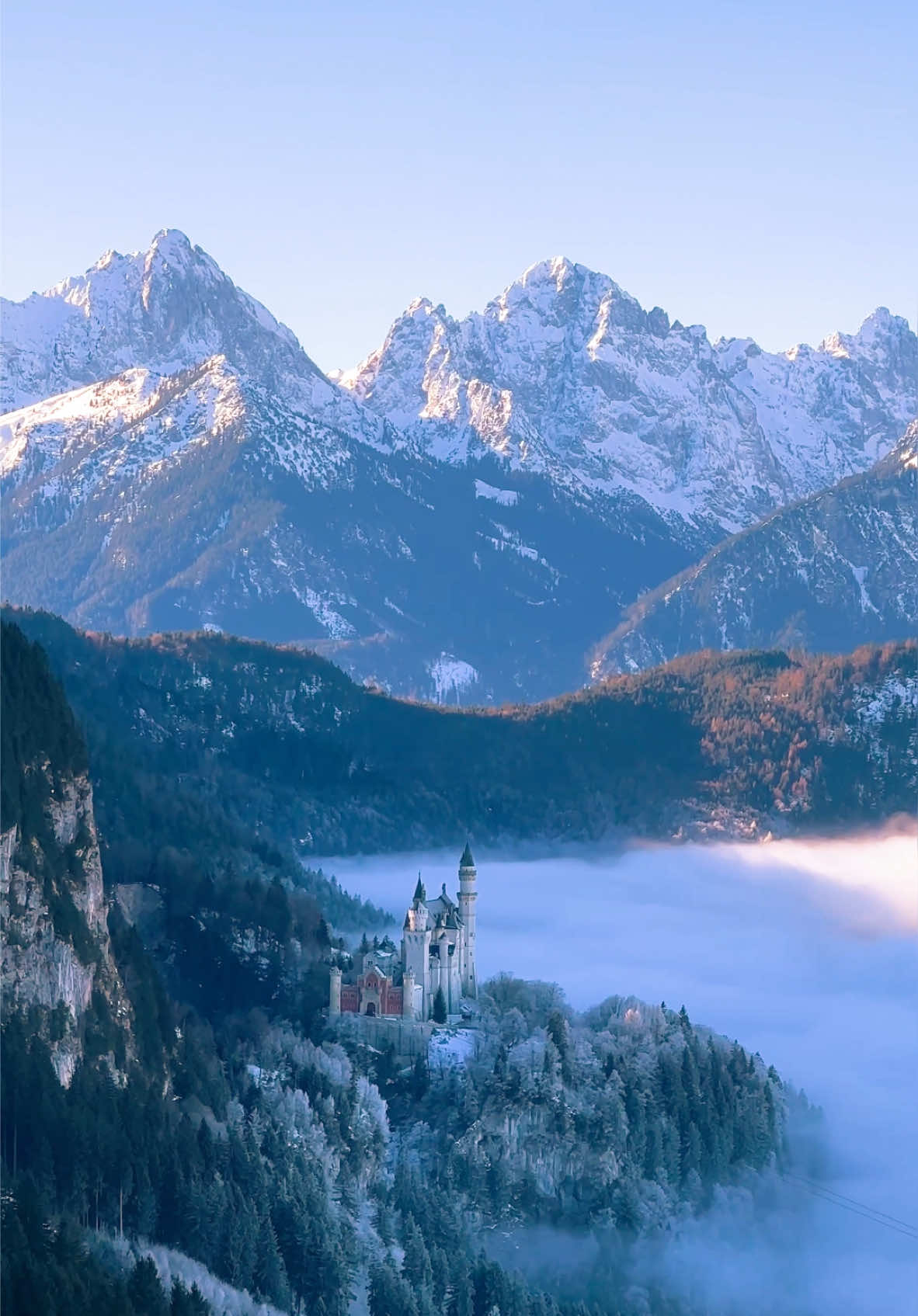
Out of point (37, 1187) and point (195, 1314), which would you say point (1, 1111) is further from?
point (195, 1314)

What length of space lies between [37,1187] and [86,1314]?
640 inches

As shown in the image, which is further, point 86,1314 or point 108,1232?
point 108,1232

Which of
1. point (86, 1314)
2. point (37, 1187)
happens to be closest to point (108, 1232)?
point (37, 1187)

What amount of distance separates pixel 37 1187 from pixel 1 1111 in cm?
829

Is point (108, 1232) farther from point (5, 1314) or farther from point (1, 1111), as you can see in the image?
point (5, 1314)

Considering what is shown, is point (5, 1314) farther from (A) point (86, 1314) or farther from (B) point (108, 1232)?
(B) point (108, 1232)

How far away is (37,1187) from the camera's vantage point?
191 meters

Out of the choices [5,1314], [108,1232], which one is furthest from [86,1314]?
[108,1232]

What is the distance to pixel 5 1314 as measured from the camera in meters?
173

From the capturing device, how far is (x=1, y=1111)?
197375 millimetres

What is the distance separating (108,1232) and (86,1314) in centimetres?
2204

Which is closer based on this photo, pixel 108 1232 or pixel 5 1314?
pixel 5 1314

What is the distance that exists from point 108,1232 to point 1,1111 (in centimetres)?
1051

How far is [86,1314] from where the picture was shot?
6929 inches
